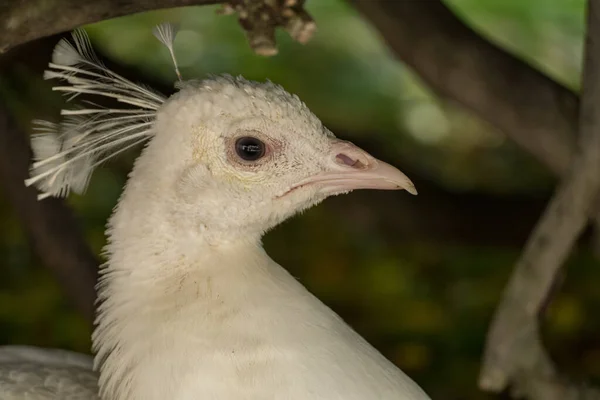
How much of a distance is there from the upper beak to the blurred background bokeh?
119cm

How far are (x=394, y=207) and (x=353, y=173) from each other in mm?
1606

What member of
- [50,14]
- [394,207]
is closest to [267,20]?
[50,14]

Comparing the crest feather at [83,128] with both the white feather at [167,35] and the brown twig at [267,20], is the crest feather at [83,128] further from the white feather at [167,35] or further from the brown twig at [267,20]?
the brown twig at [267,20]

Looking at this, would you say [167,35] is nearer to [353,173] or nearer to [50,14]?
[50,14]

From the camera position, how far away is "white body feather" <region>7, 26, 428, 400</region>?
1.44 m

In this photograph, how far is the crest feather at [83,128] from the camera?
1.58 meters

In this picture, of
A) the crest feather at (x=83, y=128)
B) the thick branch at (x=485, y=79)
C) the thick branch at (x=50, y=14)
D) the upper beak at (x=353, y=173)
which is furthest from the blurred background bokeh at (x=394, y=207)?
the upper beak at (x=353, y=173)

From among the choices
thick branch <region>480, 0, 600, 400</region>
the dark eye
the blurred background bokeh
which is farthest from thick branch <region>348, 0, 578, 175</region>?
the dark eye

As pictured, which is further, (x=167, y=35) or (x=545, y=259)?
(x=545, y=259)

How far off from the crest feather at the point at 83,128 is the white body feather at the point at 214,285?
69 mm

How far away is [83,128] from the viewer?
1614 millimetres

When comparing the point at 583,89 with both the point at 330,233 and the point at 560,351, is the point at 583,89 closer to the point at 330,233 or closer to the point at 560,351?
the point at 560,351

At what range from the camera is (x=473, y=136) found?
4.94 meters

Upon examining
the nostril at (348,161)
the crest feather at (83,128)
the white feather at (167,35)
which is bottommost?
the crest feather at (83,128)
